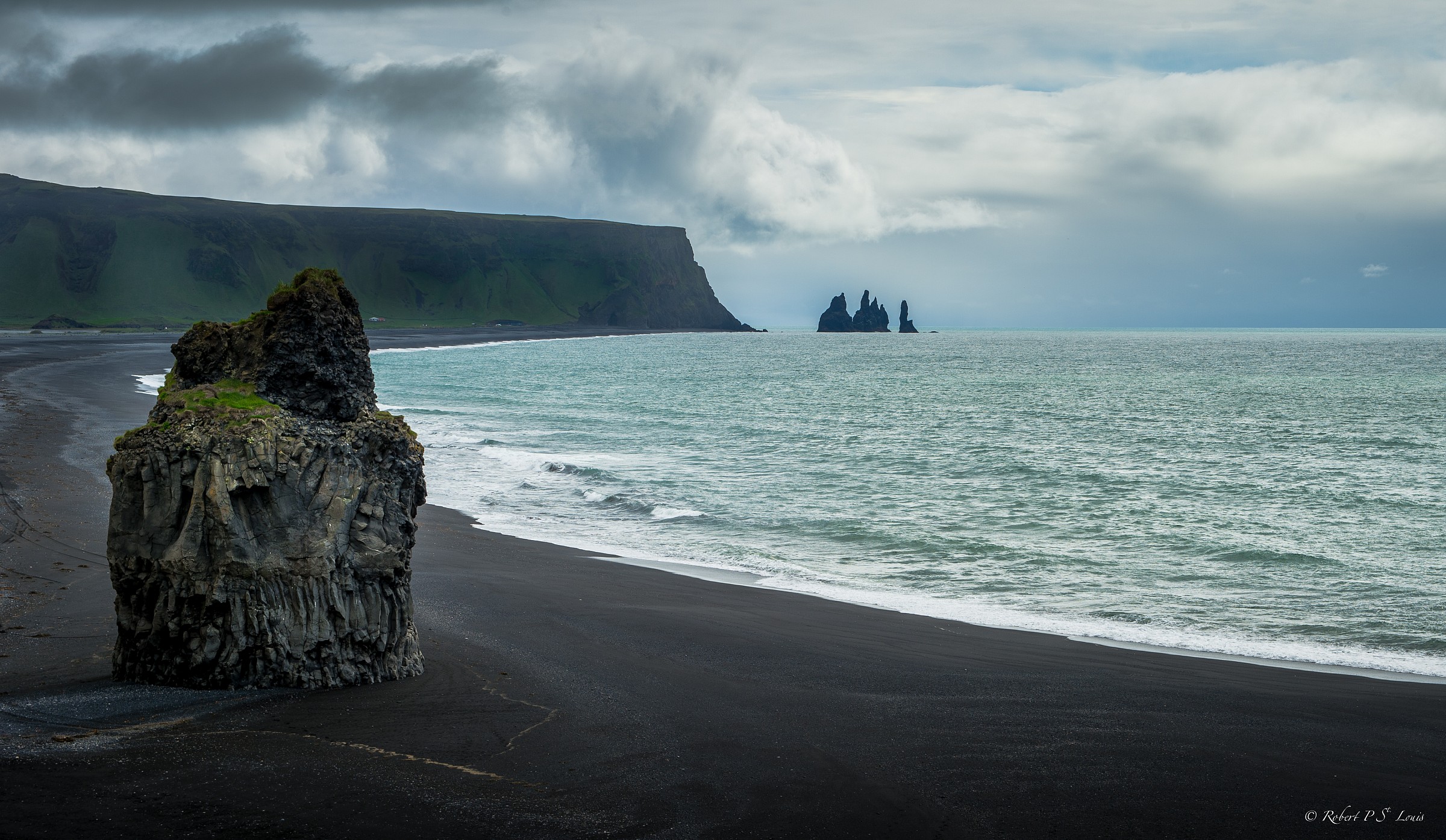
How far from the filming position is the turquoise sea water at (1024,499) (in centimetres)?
1261

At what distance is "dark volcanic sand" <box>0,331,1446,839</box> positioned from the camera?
221 inches

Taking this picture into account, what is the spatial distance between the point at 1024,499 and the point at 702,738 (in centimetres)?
1620

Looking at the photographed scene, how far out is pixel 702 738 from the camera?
692 cm

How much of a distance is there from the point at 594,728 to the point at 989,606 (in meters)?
7.27

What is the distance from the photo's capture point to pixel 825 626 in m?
→ 10.9

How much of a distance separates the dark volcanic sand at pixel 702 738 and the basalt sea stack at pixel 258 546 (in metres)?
0.30

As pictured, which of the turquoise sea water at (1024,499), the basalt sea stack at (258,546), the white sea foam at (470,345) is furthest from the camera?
the white sea foam at (470,345)

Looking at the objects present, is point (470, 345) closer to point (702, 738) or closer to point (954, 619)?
point (954, 619)

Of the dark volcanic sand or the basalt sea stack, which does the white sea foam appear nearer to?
the dark volcanic sand

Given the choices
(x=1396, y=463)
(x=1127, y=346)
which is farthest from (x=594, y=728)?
(x=1127, y=346)

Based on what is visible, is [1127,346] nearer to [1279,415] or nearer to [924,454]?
[1279,415]

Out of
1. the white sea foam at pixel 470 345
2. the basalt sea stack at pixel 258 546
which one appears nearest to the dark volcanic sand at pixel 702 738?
the basalt sea stack at pixel 258 546

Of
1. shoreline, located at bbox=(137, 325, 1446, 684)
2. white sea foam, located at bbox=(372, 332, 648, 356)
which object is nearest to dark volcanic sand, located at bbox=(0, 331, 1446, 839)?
shoreline, located at bbox=(137, 325, 1446, 684)

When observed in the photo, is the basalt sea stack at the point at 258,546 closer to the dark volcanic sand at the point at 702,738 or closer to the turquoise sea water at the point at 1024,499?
the dark volcanic sand at the point at 702,738
